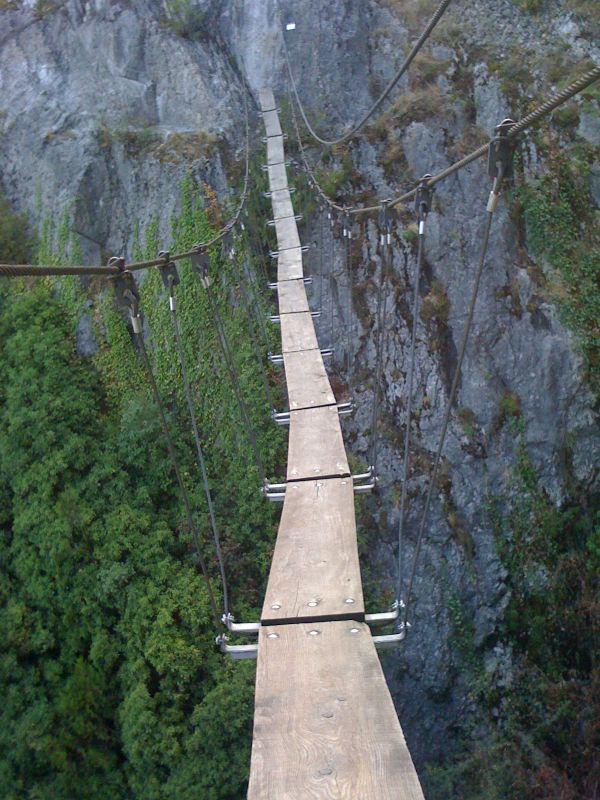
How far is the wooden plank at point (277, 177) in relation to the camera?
6.91m

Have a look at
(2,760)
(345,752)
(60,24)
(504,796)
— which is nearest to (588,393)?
(504,796)

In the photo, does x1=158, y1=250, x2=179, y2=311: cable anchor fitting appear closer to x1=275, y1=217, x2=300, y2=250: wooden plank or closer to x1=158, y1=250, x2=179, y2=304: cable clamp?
x1=158, y1=250, x2=179, y2=304: cable clamp

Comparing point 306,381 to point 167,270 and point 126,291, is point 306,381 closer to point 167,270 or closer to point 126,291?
point 167,270

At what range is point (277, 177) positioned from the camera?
277 inches

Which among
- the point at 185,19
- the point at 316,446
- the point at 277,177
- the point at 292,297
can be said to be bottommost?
the point at 316,446

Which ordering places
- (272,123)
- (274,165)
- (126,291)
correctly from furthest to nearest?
(272,123) < (274,165) < (126,291)

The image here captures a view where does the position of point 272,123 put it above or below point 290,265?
above

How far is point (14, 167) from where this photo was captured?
25.8 feet

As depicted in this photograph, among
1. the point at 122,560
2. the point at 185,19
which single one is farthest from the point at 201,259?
the point at 185,19

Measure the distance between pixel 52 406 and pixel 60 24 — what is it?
5.76 metres

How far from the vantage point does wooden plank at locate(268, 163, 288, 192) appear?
22.7ft

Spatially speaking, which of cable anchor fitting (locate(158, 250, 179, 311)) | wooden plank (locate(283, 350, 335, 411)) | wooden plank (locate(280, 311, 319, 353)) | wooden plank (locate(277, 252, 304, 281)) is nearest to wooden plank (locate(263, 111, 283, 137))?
wooden plank (locate(277, 252, 304, 281))

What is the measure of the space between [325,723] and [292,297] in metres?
3.88

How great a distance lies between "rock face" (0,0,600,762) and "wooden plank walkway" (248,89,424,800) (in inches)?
107
